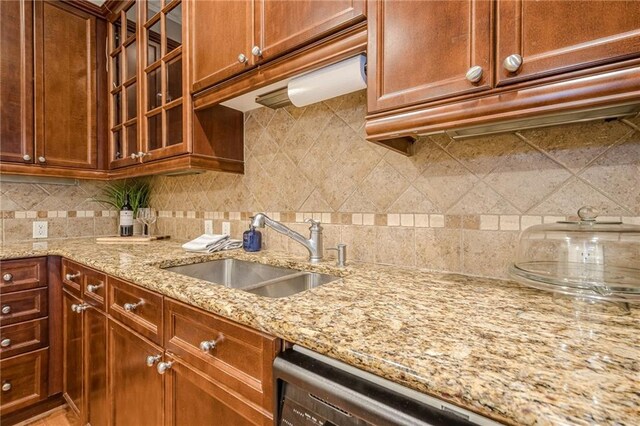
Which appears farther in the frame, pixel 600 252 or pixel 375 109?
pixel 375 109

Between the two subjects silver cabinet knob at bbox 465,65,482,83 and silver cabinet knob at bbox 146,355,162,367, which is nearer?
silver cabinet knob at bbox 465,65,482,83

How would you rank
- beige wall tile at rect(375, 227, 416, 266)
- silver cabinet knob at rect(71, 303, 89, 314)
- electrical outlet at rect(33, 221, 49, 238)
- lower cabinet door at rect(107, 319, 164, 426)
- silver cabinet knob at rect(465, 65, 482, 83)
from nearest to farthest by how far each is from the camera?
silver cabinet knob at rect(465, 65, 482, 83)
lower cabinet door at rect(107, 319, 164, 426)
beige wall tile at rect(375, 227, 416, 266)
silver cabinet knob at rect(71, 303, 89, 314)
electrical outlet at rect(33, 221, 49, 238)

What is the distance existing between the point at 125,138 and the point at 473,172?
6.87 feet

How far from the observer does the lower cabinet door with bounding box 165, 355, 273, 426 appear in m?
0.75

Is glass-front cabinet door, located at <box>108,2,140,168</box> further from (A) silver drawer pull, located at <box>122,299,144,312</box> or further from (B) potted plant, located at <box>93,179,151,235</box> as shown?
(A) silver drawer pull, located at <box>122,299,144,312</box>

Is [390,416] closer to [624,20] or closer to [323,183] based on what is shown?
[624,20]

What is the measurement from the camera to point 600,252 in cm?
76

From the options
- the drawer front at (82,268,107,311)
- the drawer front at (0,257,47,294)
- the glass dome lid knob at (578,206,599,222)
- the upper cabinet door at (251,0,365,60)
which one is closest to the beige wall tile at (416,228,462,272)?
the glass dome lid knob at (578,206,599,222)

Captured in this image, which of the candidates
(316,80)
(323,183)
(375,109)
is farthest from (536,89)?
(323,183)

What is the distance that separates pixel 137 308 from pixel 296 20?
1.18 metres

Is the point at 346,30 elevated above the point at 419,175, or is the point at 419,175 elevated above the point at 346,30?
the point at 346,30

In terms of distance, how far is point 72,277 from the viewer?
162 cm

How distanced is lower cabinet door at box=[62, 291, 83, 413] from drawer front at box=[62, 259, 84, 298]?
4 cm

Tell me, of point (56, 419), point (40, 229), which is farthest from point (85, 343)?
point (40, 229)
